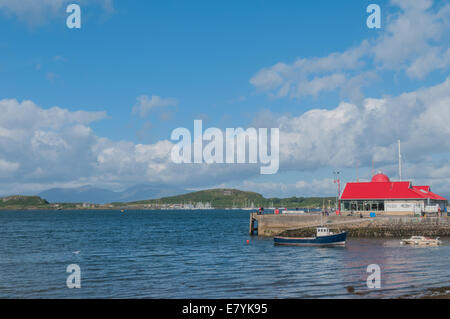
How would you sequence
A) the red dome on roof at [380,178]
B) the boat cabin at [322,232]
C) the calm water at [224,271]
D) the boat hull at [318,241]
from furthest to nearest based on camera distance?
the red dome on roof at [380,178] < the boat cabin at [322,232] < the boat hull at [318,241] < the calm water at [224,271]

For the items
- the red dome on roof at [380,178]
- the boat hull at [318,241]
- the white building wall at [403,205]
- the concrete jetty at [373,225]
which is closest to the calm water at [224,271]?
the boat hull at [318,241]

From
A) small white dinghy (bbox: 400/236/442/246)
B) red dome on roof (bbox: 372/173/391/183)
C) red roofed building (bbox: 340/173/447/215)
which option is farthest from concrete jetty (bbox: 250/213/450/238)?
red dome on roof (bbox: 372/173/391/183)

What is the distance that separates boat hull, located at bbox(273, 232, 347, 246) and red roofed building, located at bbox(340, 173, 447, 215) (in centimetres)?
1971

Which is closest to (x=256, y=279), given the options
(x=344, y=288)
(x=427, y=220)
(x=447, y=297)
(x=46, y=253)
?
(x=344, y=288)

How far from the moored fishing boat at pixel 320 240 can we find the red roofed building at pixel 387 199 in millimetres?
18914

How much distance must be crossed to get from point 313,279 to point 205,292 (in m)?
9.90

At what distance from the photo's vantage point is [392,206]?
76.4m

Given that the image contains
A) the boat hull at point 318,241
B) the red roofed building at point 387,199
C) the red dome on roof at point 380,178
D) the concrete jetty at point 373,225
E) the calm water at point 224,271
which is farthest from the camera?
the red dome on roof at point 380,178

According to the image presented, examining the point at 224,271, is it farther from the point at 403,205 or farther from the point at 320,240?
the point at 403,205

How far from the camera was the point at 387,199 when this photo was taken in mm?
76312

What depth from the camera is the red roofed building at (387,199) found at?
75875mm

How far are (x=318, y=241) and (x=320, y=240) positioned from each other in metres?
0.43

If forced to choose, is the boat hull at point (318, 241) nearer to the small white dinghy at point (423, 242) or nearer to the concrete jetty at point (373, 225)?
the concrete jetty at point (373, 225)
